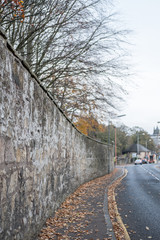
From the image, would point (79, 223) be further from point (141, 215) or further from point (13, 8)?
point (13, 8)

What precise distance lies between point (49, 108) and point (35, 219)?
101 inches

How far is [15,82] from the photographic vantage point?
3.93 m

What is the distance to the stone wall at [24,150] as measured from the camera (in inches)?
138

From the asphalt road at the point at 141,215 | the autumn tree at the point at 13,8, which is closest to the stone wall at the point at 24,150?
the asphalt road at the point at 141,215

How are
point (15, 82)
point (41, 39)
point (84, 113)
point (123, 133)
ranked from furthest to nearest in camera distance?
point (123, 133)
point (84, 113)
point (41, 39)
point (15, 82)

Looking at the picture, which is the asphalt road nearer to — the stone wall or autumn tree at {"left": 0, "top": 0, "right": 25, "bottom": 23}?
the stone wall

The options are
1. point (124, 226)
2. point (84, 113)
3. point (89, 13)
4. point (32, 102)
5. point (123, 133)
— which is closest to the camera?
point (32, 102)

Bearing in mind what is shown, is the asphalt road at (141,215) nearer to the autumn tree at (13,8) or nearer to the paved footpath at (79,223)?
the paved footpath at (79,223)

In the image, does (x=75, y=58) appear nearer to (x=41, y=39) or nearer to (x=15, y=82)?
(x=41, y=39)

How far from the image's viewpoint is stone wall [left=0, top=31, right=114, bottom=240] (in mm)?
3510

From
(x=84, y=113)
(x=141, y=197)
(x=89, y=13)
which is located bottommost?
(x=141, y=197)

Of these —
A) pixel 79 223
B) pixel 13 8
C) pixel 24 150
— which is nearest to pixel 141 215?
pixel 79 223

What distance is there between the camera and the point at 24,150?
4.46m

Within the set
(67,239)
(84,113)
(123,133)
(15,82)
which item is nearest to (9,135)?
(15,82)
